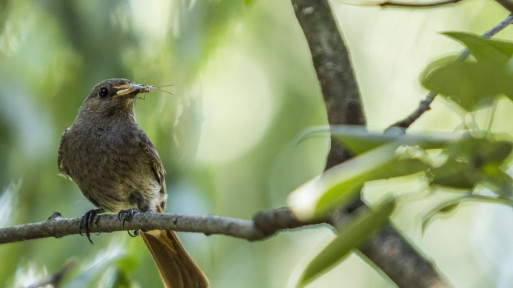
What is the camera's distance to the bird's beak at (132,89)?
11.9 feet

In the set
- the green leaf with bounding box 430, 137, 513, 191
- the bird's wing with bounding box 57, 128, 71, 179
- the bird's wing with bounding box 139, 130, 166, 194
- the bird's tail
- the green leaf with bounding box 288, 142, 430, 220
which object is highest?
the green leaf with bounding box 288, 142, 430, 220

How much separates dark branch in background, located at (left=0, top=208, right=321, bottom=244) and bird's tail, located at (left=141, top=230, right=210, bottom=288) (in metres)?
0.50

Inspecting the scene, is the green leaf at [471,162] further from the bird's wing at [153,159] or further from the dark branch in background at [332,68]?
the bird's wing at [153,159]

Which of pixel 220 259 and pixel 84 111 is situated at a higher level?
pixel 84 111

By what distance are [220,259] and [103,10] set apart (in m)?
1.39

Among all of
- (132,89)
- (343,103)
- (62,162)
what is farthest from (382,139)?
(62,162)

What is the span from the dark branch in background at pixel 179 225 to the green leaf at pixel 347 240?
236 millimetres

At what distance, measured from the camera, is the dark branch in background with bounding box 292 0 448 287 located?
3.43ft

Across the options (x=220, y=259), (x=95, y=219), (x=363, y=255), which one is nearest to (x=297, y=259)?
(x=220, y=259)

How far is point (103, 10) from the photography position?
365 centimetres

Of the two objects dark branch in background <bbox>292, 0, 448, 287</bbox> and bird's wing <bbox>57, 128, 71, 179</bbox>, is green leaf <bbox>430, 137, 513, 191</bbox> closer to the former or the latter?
dark branch in background <bbox>292, 0, 448, 287</bbox>

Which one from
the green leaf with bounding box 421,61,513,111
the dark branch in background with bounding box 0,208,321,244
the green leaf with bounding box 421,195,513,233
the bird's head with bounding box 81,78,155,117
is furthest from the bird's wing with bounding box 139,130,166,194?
the green leaf with bounding box 421,61,513,111

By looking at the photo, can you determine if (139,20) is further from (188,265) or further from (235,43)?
(188,265)

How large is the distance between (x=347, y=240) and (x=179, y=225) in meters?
1.06
